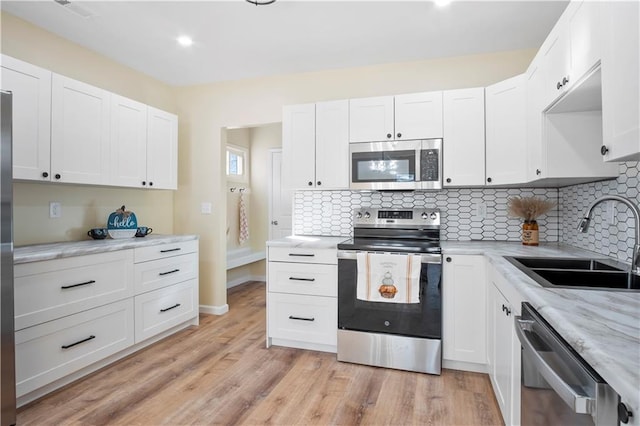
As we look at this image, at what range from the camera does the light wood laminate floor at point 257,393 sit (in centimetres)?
195

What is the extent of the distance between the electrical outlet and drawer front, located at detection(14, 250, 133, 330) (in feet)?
2.11

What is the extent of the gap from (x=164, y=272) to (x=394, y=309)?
1959mm

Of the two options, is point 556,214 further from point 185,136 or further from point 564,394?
point 185,136

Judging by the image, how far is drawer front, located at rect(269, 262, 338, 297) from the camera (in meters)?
2.74

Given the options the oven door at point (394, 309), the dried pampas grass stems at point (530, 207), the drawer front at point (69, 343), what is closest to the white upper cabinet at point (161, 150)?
the drawer front at point (69, 343)

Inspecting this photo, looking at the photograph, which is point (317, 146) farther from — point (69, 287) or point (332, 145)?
point (69, 287)

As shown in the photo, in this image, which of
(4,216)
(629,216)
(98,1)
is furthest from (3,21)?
(629,216)

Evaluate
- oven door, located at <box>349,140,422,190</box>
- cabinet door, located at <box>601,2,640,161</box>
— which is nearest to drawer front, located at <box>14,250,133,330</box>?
oven door, located at <box>349,140,422,190</box>

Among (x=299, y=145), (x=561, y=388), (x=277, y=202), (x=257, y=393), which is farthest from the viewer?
(x=277, y=202)

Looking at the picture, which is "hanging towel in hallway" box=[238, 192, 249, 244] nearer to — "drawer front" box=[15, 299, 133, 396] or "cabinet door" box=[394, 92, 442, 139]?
"drawer front" box=[15, 299, 133, 396]

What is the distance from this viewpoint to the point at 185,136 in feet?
12.9

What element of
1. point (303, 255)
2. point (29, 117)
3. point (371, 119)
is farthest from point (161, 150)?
point (371, 119)

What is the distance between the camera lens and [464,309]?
244cm

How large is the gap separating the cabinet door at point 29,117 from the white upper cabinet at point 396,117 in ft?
7.23
